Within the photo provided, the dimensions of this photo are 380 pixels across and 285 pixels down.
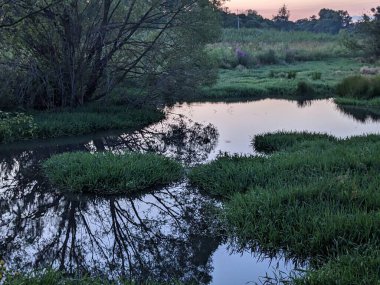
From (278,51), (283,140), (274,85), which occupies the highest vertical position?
(278,51)

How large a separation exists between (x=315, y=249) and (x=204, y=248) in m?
1.42

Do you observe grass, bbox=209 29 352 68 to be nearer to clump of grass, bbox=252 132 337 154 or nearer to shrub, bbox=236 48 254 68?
shrub, bbox=236 48 254 68

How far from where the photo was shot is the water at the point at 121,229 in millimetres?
5504

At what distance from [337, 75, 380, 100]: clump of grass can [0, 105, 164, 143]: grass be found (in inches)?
344

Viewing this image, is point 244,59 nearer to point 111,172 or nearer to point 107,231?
point 111,172

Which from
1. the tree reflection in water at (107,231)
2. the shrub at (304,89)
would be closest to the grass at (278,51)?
the shrub at (304,89)

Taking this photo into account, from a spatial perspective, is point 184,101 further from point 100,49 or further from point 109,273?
point 109,273

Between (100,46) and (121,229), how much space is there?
30.8 ft

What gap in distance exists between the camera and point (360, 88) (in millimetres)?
19891

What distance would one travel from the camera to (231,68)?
103 ft

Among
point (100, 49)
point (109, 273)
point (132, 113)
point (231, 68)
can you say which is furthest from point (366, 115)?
point (231, 68)

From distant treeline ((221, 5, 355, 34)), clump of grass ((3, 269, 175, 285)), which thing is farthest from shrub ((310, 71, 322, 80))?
distant treeline ((221, 5, 355, 34))

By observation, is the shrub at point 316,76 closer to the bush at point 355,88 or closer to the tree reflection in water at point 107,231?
the bush at point 355,88

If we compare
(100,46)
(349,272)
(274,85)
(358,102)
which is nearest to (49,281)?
(349,272)
